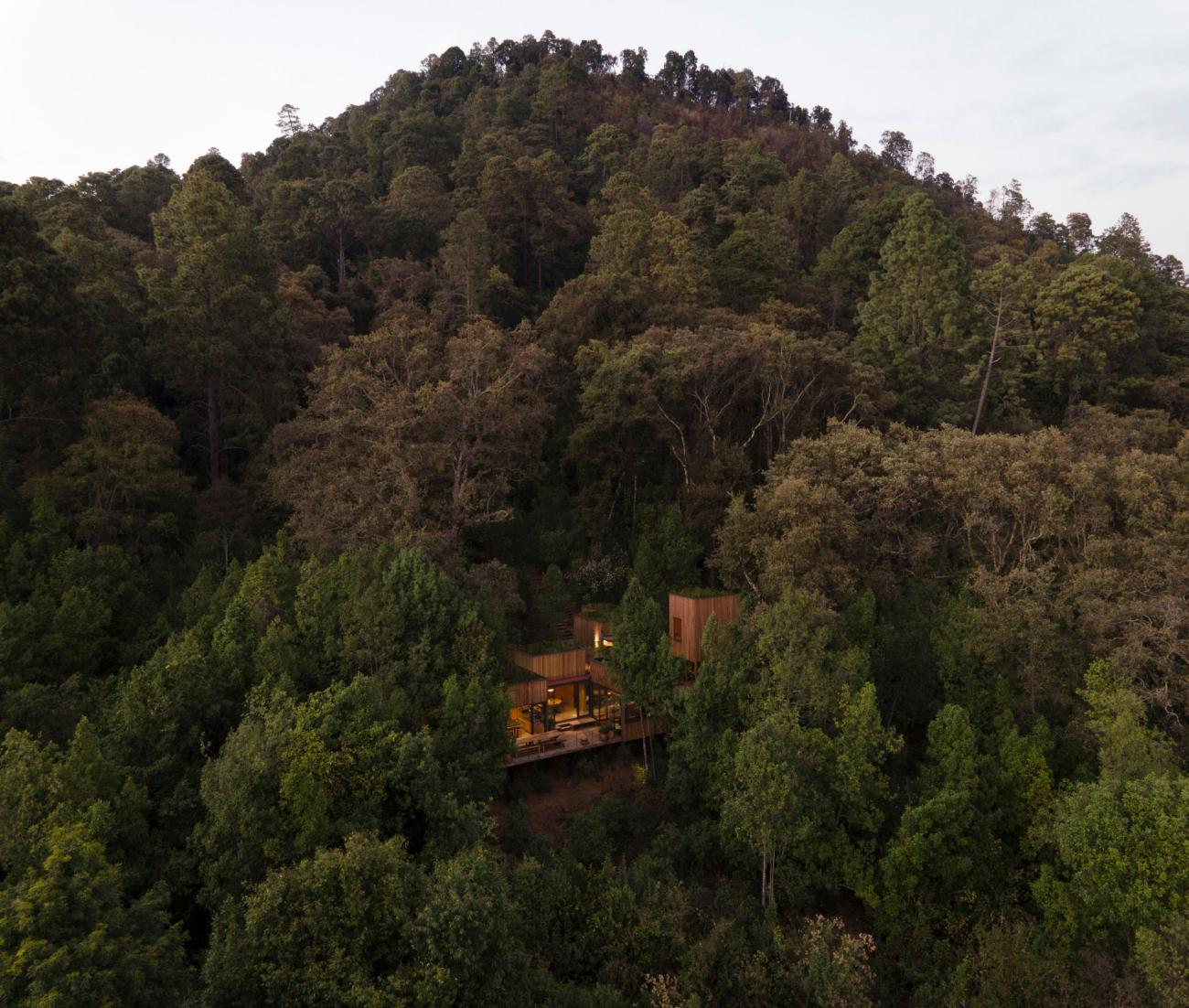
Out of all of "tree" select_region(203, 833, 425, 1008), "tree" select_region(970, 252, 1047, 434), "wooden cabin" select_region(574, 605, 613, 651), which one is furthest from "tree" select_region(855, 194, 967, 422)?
"tree" select_region(203, 833, 425, 1008)

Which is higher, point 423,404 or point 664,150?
point 664,150

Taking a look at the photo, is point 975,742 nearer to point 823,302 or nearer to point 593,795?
point 593,795

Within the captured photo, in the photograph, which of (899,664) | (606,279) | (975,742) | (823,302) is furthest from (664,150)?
(975,742)

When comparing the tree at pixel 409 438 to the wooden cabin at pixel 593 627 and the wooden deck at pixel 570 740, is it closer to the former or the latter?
the wooden cabin at pixel 593 627

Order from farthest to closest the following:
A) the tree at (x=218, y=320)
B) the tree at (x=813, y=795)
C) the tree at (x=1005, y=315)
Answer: the tree at (x=1005, y=315) < the tree at (x=218, y=320) < the tree at (x=813, y=795)

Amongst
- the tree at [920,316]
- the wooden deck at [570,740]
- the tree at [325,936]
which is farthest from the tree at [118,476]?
the tree at [920,316]

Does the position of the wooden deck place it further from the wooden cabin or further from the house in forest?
the wooden cabin

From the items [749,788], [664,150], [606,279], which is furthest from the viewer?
[664,150]
